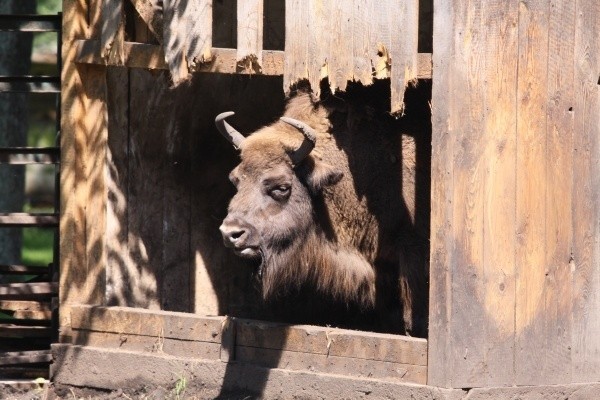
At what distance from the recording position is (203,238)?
8883 mm

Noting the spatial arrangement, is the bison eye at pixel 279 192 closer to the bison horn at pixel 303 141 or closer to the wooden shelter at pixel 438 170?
the bison horn at pixel 303 141

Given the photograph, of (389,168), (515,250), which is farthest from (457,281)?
(389,168)

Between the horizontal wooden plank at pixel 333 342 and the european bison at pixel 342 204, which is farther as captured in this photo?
the european bison at pixel 342 204

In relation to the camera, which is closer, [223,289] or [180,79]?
[180,79]

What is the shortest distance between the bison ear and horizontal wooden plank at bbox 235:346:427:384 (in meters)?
1.21

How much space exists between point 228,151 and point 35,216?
1622 millimetres

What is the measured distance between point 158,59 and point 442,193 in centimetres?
226

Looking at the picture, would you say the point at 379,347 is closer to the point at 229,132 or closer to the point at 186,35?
the point at 229,132

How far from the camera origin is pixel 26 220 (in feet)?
26.9

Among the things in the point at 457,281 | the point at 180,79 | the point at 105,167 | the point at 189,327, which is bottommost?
the point at 189,327

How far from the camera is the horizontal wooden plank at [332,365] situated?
22.0ft

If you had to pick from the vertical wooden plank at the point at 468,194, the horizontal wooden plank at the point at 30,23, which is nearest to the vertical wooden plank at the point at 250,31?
the vertical wooden plank at the point at 468,194

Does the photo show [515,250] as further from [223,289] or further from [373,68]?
[223,289]

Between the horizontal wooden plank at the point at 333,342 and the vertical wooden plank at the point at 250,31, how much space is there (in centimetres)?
166
